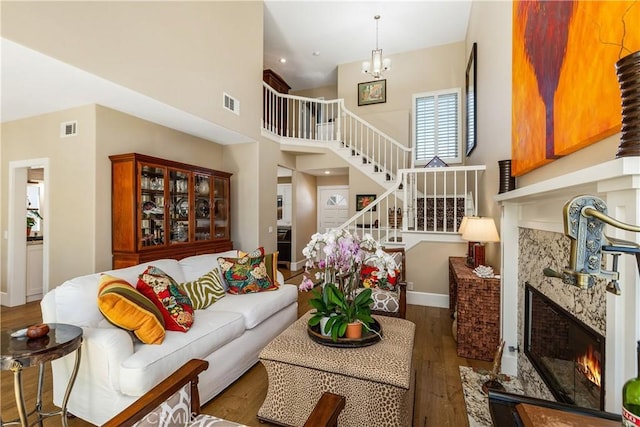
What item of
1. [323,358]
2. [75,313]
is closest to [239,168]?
[75,313]

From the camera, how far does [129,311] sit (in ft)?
6.02

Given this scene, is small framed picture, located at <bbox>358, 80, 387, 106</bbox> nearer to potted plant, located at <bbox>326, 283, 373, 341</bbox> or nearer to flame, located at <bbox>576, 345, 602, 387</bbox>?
potted plant, located at <bbox>326, 283, 373, 341</bbox>

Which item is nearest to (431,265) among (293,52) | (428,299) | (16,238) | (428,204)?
(428,299)

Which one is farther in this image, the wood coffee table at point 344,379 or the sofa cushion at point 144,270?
the sofa cushion at point 144,270

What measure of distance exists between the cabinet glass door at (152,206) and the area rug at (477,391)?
3.58m

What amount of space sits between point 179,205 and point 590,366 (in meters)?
4.27

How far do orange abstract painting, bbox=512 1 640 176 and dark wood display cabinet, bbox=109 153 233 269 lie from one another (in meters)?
3.77

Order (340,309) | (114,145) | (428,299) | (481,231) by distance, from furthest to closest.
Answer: (428,299) → (114,145) → (481,231) → (340,309)

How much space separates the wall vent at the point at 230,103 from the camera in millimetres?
4094

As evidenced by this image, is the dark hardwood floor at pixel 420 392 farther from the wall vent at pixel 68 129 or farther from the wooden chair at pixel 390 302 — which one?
the wall vent at pixel 68 129

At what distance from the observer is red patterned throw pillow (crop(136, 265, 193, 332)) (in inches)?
82.5

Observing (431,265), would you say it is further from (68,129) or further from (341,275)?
(68,129)

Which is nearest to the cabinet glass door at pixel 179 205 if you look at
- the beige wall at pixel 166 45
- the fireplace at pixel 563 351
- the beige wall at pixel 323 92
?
the beige wall at pixel 166 45

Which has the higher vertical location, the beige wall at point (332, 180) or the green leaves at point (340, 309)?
the beige wall at point (332, 180)
